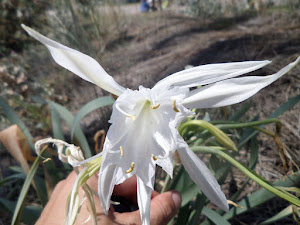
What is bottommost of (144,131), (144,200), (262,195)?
(262,195)

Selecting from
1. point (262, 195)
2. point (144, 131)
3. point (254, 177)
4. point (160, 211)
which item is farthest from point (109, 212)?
point (262, 195)

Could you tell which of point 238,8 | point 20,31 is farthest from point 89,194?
point 238,8

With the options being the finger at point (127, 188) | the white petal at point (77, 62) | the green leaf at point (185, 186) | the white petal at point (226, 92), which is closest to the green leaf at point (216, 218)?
the green leaf at point (185, 186)

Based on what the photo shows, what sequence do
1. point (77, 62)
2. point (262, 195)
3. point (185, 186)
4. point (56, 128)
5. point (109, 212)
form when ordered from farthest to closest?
point (56, 128) < point (185, 186) < point (262, 195) < point (109, 212) < point (77, 62)

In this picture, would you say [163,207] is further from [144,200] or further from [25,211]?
[25,211]

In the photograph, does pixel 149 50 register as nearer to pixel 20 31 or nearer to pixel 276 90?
pixel 276 90

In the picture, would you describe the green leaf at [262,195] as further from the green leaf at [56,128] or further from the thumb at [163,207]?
the green leaf at [56,128]
